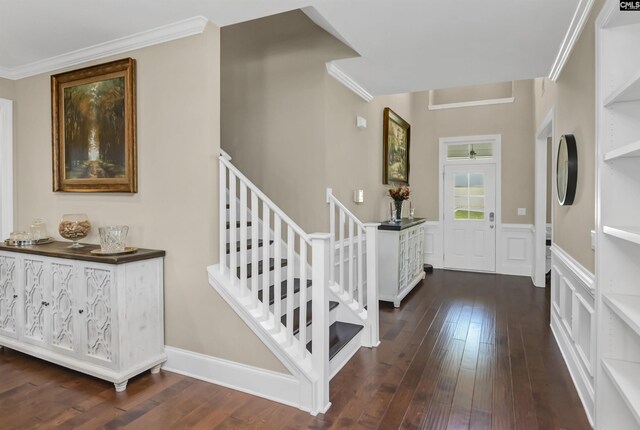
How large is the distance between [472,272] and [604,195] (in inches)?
189

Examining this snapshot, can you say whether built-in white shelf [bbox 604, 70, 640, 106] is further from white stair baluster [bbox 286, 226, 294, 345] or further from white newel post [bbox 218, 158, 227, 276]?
white newel post [bbox 218, 158, 227, 276]

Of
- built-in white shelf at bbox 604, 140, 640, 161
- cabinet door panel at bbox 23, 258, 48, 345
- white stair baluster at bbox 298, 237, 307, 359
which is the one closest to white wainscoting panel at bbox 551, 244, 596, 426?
built-in white shelf at bbox 604, 140, 640, 161

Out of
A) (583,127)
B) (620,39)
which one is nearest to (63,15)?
(620,39)

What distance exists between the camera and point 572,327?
2875mm

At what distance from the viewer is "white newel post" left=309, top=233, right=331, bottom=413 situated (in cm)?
236

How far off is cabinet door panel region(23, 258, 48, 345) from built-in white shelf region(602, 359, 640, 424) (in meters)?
3.52

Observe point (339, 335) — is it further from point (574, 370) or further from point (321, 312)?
point (574, 370)

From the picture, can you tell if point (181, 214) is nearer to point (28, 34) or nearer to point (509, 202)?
point (28, 34)

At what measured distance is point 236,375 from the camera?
2.60 meters

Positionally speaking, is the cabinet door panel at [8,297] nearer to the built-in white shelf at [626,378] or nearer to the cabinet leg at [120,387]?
the cabinet leg at [120,387]

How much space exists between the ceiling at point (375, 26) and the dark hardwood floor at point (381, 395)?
244cm

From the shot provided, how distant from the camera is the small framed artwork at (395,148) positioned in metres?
5.27

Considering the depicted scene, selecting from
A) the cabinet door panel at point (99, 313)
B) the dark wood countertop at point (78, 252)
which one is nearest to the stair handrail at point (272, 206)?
the dark wood countertop at point (78, 252)

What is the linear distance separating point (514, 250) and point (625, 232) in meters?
5.04
